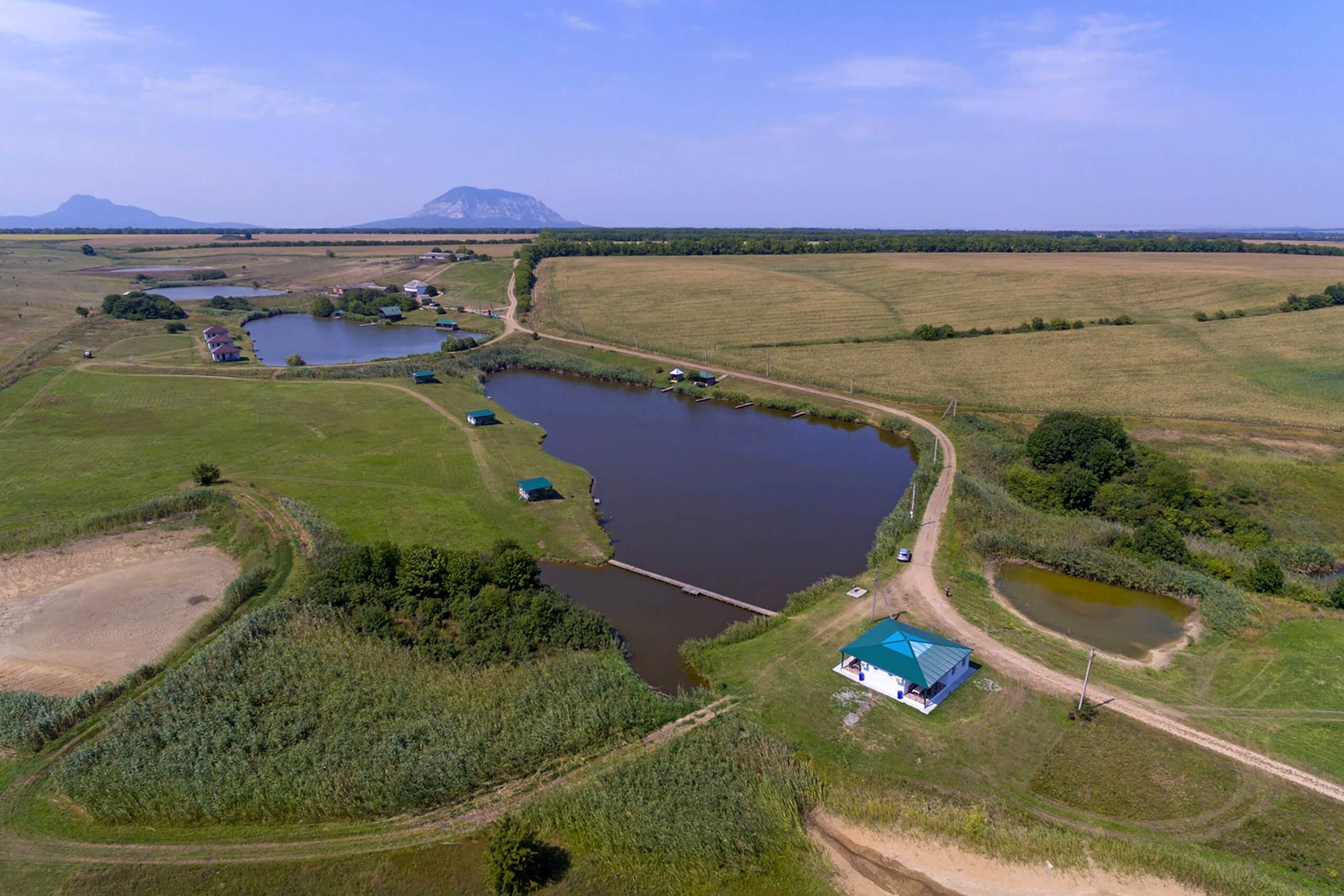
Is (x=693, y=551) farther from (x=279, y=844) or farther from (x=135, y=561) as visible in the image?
(x=135, y=561)

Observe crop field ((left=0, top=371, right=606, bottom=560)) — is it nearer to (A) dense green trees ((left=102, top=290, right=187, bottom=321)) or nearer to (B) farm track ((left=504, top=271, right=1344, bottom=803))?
(B) farm track ((left=504, top=271, right=1344, bottom=803))

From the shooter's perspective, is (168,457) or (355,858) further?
(168,457)

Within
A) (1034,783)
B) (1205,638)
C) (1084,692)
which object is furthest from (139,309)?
(1205,638)

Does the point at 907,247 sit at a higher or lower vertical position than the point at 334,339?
higher

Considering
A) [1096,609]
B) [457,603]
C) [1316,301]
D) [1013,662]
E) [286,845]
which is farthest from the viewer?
[1316,301]

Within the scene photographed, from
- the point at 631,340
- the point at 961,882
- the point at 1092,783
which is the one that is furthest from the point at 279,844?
the point at 631,340

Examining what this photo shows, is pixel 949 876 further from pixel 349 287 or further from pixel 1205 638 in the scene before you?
pixel 349 287

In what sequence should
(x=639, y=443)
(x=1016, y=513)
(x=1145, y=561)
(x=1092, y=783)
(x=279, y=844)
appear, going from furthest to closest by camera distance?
(x=639, y=443)
(x=1016, y=513)
(x=1145, y=561)
(x=1092, y=783)
(x=279, y=844)

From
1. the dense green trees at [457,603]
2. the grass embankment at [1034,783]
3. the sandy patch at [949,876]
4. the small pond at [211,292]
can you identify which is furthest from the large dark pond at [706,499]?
the small pond at [211,292]
